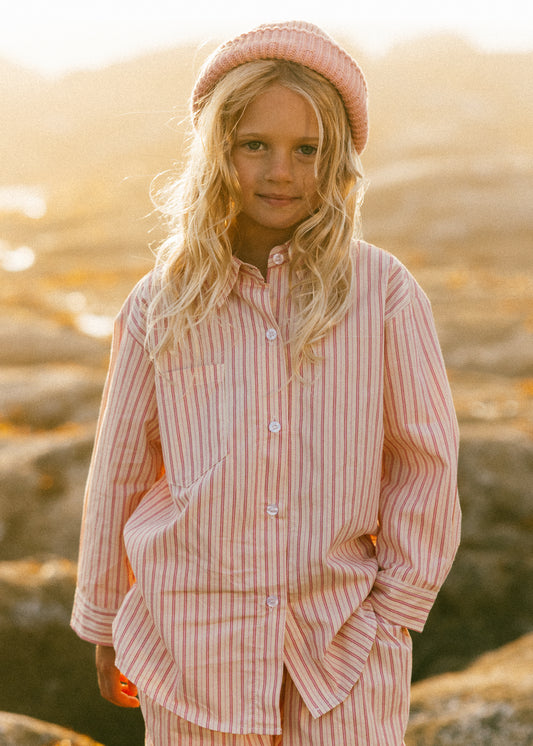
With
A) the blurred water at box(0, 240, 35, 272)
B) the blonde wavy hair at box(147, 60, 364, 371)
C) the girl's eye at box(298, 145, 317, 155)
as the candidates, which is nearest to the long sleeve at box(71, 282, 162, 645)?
the blonde wavy hair at box(147, 60, 364, 371)

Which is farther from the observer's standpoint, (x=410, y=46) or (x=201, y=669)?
(x=410, y=46)

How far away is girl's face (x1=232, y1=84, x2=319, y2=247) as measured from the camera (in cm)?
235

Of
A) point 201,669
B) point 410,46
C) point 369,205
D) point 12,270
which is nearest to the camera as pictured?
point 201,669

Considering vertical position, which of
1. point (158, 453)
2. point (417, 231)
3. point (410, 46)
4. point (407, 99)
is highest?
point (410, 46)

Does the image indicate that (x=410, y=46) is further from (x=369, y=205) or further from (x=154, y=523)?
(x=154, y=523)

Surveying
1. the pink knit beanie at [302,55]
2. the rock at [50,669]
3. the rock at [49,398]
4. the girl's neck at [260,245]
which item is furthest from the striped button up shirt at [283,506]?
the rock at [49,398]

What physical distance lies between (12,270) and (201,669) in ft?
75.0

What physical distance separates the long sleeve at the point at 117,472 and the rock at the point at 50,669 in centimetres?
193

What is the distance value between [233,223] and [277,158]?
12.6 inches

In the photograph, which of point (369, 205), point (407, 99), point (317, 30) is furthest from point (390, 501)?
point (407, 99)

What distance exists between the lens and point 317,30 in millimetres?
2396

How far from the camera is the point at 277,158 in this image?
238 cm

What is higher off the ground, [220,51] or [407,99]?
[407,99]

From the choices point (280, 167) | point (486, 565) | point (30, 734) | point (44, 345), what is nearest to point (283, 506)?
point (280, 167)
